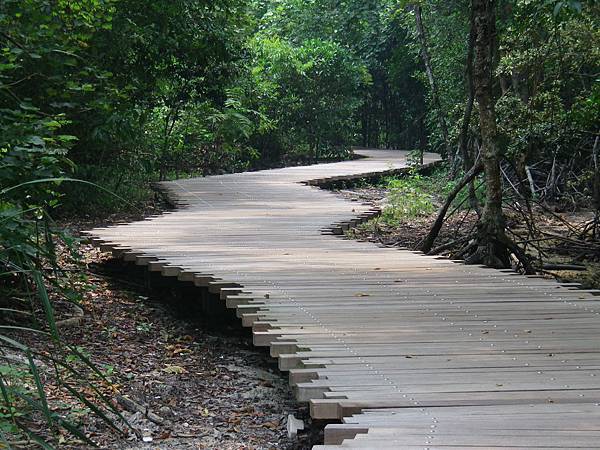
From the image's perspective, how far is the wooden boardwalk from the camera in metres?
3.12

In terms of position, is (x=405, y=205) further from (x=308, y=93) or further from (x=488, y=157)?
(x=308, y=93)

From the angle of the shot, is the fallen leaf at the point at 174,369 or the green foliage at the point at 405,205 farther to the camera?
the green foliage at the point at 405,205

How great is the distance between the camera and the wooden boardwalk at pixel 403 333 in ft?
10.2

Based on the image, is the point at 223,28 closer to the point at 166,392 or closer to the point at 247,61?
the point at 247,61

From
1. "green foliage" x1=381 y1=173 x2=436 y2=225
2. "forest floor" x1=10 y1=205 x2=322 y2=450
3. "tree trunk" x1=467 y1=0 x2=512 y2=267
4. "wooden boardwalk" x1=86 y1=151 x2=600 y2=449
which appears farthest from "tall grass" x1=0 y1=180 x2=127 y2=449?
"green foliage" x1=381 y1=173 x2=436 y2=225

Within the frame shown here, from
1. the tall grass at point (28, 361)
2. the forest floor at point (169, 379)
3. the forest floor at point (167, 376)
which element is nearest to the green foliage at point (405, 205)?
the forest floor at point (167, 376)

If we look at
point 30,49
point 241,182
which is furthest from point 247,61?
point 30,49

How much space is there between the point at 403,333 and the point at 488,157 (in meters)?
4.14

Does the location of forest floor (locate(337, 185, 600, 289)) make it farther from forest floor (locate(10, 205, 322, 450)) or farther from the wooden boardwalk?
forest floor (locate(10, 205, 322, 450))

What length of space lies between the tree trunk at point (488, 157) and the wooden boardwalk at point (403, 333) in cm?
90

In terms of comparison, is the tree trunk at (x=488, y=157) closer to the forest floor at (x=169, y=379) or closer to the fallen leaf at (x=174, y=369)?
the forest floor at (x=169, y=379)

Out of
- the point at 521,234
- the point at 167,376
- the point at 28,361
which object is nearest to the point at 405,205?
the point at 521,234

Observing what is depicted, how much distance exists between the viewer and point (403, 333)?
4461 mm

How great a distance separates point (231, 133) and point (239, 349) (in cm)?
1124
